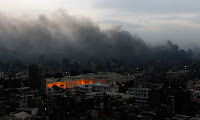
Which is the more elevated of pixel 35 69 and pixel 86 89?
pixel 35 69

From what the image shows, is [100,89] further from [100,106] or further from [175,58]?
[175,58]

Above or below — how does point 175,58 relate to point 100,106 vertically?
above

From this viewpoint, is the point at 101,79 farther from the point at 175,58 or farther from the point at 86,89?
the point at 175,58

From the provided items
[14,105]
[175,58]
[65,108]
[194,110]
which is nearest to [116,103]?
[65,108]

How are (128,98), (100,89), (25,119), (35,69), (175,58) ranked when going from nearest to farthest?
(25,119) → (128,98) → (100,89) → (35,69) → (175,58)

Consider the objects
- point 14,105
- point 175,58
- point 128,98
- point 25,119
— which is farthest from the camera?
point 175,58

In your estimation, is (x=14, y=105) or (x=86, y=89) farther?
(x=86, y=89)

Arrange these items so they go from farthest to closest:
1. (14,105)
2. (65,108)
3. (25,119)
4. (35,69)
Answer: (35,69), (14,105), (65,108), (25,119)

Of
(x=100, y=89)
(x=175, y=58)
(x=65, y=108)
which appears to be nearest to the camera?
(x=65, y=108)

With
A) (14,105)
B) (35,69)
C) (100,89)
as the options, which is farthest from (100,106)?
(35,69)
